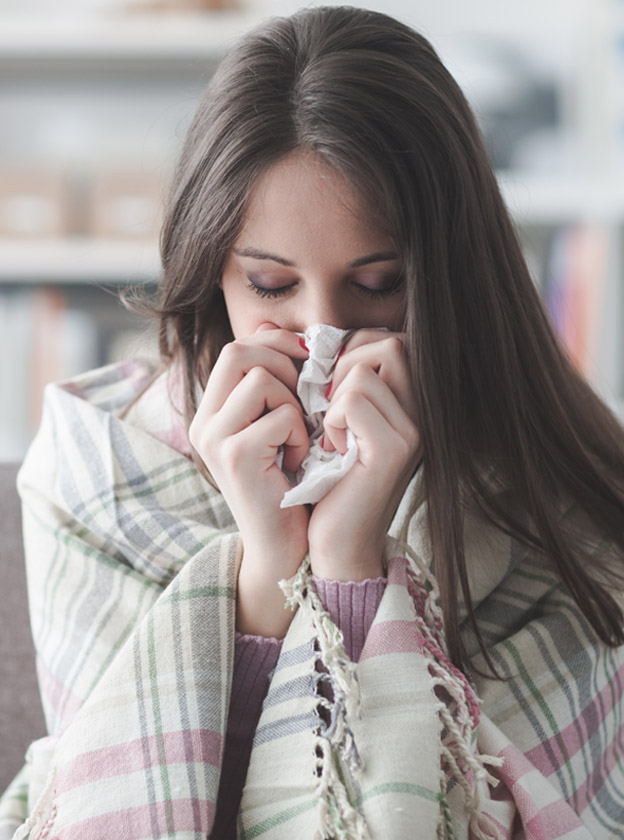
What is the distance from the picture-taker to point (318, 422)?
91 centimetres

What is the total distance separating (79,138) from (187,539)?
1.82m

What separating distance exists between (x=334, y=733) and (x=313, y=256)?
1.31 ft

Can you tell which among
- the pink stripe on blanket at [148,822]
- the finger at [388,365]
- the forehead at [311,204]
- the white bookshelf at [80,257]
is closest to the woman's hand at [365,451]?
the finger at [388,365]

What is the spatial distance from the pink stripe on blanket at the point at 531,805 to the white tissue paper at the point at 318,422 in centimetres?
28

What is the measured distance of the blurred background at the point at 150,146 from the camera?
226 cm

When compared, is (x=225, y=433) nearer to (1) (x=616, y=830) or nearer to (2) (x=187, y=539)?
(2) (x=187, y=539)

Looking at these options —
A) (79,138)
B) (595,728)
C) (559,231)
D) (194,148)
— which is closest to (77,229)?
(79,138)

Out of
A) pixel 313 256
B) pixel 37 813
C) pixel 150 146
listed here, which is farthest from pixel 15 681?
pixel 150 146

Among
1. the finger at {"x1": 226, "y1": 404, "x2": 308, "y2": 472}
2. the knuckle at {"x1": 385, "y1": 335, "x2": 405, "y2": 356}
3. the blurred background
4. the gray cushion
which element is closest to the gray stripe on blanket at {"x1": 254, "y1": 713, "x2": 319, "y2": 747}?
the finger at {"x1": 226, "y1": 404, "x2": 308, "y2": 472}

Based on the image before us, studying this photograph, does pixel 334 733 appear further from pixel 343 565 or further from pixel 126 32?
pixel 126 32

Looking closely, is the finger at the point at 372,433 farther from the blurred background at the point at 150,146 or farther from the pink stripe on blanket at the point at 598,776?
the blurred background at the point at 150,146

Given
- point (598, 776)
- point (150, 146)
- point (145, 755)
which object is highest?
point (150, 146)

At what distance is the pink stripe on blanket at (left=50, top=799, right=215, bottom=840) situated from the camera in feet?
2.56

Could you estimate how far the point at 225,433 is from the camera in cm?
86
